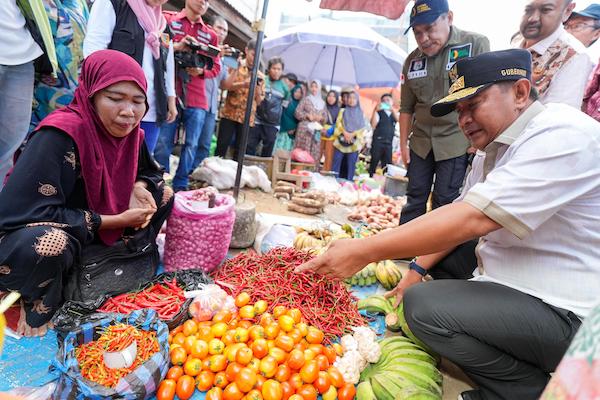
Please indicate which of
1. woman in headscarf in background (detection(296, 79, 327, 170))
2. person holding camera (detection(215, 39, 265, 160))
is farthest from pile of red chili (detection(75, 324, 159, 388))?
woman in headscarf in background (detection(296, 79, 327, 170))

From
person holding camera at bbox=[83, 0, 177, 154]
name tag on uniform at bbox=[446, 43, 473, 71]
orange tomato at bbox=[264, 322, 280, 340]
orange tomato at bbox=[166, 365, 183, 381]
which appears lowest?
orange tomato at bbox=[166, 365, 183, 381]

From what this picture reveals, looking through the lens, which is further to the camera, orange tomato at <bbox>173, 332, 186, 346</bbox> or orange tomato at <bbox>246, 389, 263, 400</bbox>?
orange tomato at <bbox>173, 332, 186, 346</bbox>

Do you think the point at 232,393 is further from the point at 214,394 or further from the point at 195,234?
the point at 195,234

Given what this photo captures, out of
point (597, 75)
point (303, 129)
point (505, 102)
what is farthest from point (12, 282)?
point (303, 129)

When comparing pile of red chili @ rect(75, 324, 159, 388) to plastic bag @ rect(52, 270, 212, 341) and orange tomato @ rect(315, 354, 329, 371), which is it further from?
orange tomato @ rect(315, 354, 329, 371)

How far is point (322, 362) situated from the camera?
1716 millimetres

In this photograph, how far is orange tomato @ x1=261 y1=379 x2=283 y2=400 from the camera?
150 cm

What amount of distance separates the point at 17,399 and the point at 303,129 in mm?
7976

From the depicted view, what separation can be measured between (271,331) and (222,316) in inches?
12.7

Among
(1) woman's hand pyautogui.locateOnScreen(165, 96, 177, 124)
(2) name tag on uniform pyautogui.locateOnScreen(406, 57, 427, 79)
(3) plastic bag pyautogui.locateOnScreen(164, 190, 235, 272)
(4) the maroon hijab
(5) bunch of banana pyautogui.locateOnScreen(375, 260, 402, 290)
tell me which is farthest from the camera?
(1) woman's hand pyautogui.locateOnScreen(165, 96, 177, 124)

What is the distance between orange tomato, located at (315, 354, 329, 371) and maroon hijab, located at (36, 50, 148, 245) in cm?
141

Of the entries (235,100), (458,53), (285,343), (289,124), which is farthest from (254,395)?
(289,124)

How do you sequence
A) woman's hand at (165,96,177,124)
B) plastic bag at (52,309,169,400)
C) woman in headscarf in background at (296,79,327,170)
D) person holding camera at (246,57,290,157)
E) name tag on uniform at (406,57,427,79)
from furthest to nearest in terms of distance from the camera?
woman in headscarf in background at (296,79,327,170) < person holding camera at (246,57,290,157) < woman's hand at (165,96,177,124) < name tag on uniform at (406,57,427,79) < plastic bag at (52,309,169,400)

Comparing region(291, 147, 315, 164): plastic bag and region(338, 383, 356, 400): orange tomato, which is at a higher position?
region(291, 147, 315, 164): plastic bag
